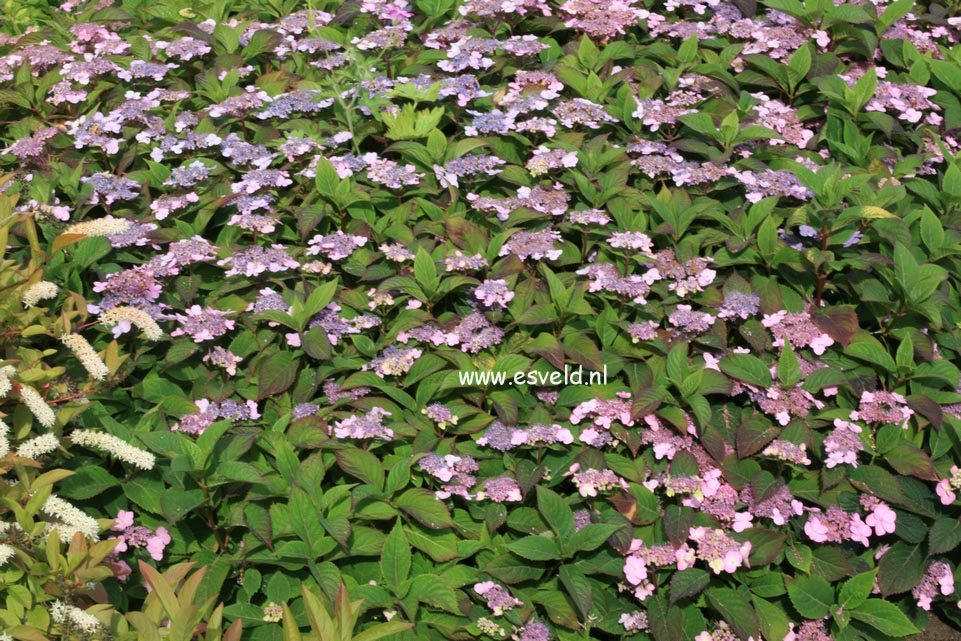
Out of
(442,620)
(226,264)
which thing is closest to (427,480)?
(442,620)

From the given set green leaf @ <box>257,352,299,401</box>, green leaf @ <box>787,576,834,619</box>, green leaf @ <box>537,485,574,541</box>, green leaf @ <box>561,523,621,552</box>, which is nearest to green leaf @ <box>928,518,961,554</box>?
green leaf @ <box>787,576,834,619</box>

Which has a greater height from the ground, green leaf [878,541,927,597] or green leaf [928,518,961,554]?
green leaf [928,518,961,554]

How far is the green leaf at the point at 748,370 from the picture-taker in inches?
133

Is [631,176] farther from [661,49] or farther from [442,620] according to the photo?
[442,620]

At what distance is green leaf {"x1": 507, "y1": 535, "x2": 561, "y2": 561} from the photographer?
3033 mm

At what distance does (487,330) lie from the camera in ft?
11.6

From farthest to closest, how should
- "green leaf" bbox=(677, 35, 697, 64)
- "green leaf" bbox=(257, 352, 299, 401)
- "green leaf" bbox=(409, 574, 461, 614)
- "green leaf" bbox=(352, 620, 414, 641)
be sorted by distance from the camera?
"green leaf" bbox=(677, 35, 697, 64), "green leaf" bbox=(257, 352, 299, 401), "green leaf" bbox=(409, 574, 461, 614), "green leaf" bbox=(352, 620, 414, 641)

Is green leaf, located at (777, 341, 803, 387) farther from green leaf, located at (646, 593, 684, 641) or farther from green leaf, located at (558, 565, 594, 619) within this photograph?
green leaf, located at (558, 565, 594, 619)

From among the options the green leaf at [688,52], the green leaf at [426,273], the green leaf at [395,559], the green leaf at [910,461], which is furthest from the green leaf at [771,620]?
the green leaf at [688,52]

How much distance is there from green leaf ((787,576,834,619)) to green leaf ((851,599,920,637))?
3.5 inches

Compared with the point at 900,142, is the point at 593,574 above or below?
below

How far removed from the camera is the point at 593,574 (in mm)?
3121

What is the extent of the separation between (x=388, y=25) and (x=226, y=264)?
6.09ft

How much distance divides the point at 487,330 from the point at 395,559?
3.07ft
